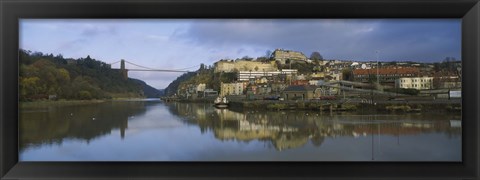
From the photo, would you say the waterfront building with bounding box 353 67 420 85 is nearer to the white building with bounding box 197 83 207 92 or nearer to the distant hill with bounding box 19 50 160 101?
the white building with bounding box 197 83 207 92

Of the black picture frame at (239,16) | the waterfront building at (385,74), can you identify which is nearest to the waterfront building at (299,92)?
the waterfront building at (385,74)

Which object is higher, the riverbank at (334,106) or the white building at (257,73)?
the white building at (257,73)

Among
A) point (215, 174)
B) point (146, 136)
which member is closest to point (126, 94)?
point (146, 136)

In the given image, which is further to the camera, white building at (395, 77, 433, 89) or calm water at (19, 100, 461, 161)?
white building at (395, 77, 433, 89)

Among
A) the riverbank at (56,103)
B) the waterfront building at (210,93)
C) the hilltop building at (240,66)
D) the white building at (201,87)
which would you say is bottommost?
the riverbank at (56,103)

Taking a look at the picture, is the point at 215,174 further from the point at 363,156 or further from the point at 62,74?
the point at 62,74

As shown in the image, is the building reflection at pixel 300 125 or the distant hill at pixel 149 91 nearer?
the building reflection at pixel 300 125

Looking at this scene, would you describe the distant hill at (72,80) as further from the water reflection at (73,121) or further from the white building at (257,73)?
the white building at (257,73)

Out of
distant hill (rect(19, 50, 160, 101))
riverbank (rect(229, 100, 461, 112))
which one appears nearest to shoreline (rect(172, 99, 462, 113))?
riverbank (rect(229, 100, 461, 112))
